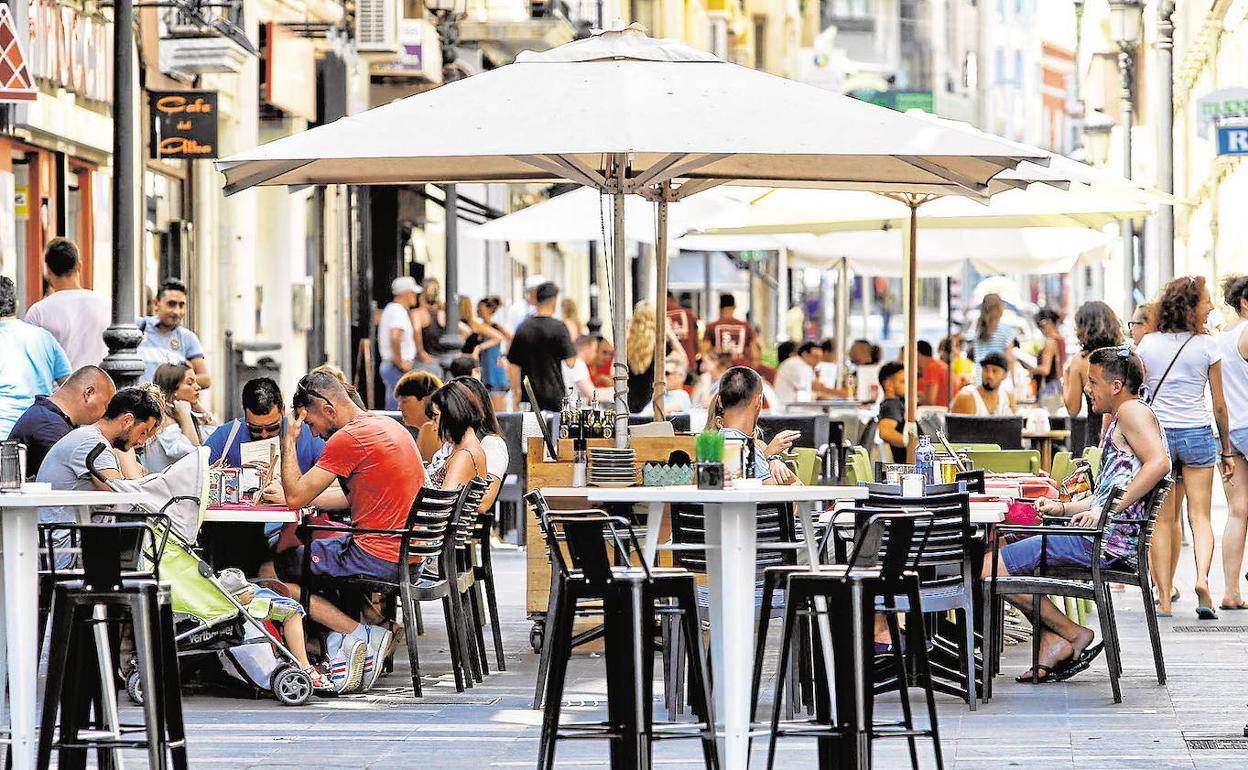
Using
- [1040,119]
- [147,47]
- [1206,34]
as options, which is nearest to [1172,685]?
[147,47]

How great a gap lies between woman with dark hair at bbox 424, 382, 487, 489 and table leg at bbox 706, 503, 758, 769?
11.6 feet

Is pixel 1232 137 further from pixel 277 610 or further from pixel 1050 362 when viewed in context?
pixel 277 610

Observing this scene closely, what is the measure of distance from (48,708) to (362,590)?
3.36 metres

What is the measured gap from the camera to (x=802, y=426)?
690 inches

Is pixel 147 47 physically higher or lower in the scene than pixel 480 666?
higher

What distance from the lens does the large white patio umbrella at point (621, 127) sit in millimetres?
9703

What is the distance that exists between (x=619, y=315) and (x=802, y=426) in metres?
6.54

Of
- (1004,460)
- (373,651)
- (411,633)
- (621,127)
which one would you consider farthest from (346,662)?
(1004,460)

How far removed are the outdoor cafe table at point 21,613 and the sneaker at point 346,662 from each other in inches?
110

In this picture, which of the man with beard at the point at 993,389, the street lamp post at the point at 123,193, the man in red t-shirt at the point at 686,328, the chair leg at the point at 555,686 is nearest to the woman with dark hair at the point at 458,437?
the street lamp post at the point at 123,193

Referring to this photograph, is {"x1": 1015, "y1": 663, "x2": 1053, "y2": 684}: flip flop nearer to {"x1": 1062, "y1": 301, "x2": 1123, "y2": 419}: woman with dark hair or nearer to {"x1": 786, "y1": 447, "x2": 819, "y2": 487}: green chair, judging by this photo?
{"x1": 786, "y1": 447, "x2": 819, "y2": 487}: green chair

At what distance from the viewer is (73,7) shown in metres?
17.4

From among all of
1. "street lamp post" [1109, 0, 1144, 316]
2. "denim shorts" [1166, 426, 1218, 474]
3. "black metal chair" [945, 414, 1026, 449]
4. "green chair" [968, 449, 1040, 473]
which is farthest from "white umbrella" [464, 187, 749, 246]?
"street lamp post" [1109, 0, 1144, 316]

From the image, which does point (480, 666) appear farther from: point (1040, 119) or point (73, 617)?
point (1040, 119)
